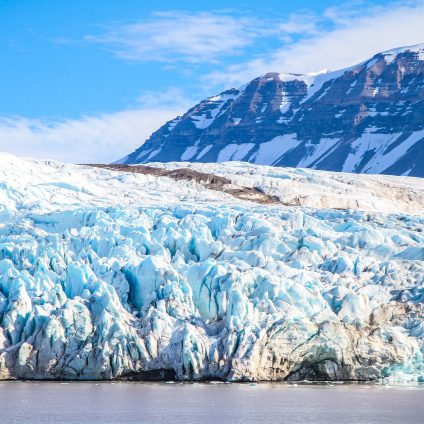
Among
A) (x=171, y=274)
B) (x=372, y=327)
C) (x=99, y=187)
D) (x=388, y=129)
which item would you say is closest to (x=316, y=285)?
(x=372, y=327)

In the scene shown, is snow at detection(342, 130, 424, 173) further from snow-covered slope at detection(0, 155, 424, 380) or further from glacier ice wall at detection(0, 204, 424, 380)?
glacier ice wall at detection(0, 204, 424, 380)

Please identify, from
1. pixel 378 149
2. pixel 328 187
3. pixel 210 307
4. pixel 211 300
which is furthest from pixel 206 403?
pixel 378 149

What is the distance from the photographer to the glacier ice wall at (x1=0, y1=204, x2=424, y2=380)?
3156cm

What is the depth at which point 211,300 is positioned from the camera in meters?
33.2

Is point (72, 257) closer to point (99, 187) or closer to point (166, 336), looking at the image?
point (166, 336)

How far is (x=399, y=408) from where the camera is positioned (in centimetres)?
2678

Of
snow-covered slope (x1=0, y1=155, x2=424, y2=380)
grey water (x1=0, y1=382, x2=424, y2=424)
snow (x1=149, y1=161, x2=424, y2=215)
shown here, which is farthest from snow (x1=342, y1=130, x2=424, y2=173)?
grey water (x1=0, y1=382, x2=424, y2=424)

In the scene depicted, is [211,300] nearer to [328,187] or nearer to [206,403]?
[206,403]

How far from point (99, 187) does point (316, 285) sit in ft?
68.3

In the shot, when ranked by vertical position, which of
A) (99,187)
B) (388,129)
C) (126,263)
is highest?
(388,129)

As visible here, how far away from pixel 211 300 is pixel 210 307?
0.73 ft

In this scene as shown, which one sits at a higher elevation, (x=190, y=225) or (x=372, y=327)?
(x=190, y=225)

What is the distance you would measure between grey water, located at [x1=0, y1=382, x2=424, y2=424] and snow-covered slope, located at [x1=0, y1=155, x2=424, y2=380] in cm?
70

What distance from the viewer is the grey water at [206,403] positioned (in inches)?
995
